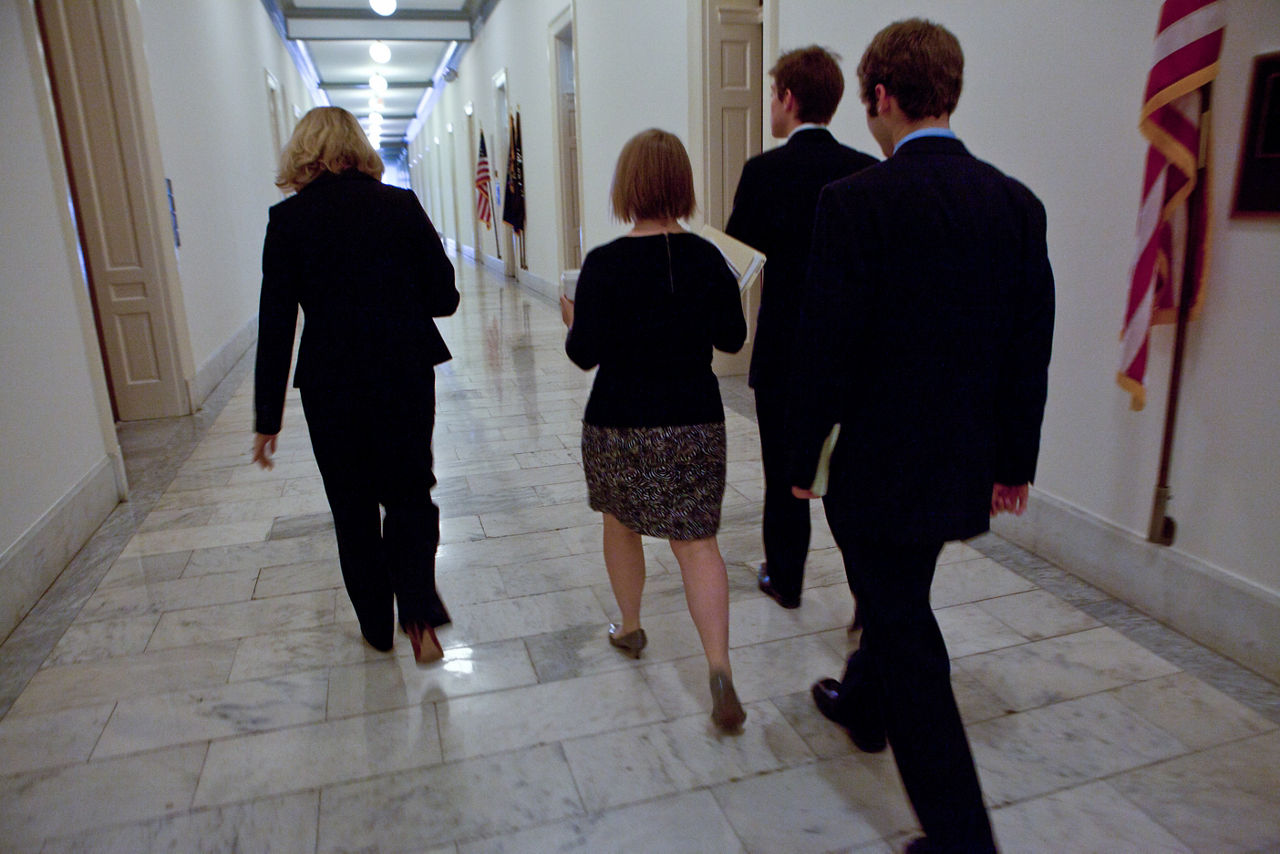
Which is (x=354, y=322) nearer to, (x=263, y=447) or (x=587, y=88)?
(x=263, y=447)

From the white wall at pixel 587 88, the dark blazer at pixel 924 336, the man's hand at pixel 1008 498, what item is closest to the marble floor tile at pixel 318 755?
the dark blazer at pixel 924 336

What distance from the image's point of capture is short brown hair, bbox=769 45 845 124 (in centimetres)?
223

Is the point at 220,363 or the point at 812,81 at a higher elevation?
the point at 812,81

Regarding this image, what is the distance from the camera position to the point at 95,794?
1.95 m

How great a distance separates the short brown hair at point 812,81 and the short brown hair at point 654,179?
513 mm

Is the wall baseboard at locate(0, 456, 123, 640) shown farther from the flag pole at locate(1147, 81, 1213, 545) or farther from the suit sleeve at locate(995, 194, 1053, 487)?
the flag pole at locate(1147, 81, 1213, 545)

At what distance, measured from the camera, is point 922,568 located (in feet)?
4.91

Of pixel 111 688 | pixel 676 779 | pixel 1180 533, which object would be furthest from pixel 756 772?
pixel 111 688

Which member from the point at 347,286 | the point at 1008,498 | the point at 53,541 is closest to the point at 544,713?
the point at 347,286

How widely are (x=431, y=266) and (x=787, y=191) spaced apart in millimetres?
929

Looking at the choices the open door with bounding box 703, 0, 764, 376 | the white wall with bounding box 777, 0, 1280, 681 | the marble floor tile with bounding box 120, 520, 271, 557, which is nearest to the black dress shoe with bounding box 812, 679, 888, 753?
the white wall with bounding box 777, 0, 1280, 681

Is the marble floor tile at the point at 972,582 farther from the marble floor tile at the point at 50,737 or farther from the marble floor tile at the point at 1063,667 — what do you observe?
the marble floor tile at the point at 50,737

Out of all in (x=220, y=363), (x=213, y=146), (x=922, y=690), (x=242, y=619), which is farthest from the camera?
(x=213, y=146)

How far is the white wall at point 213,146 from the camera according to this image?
5781 mm
